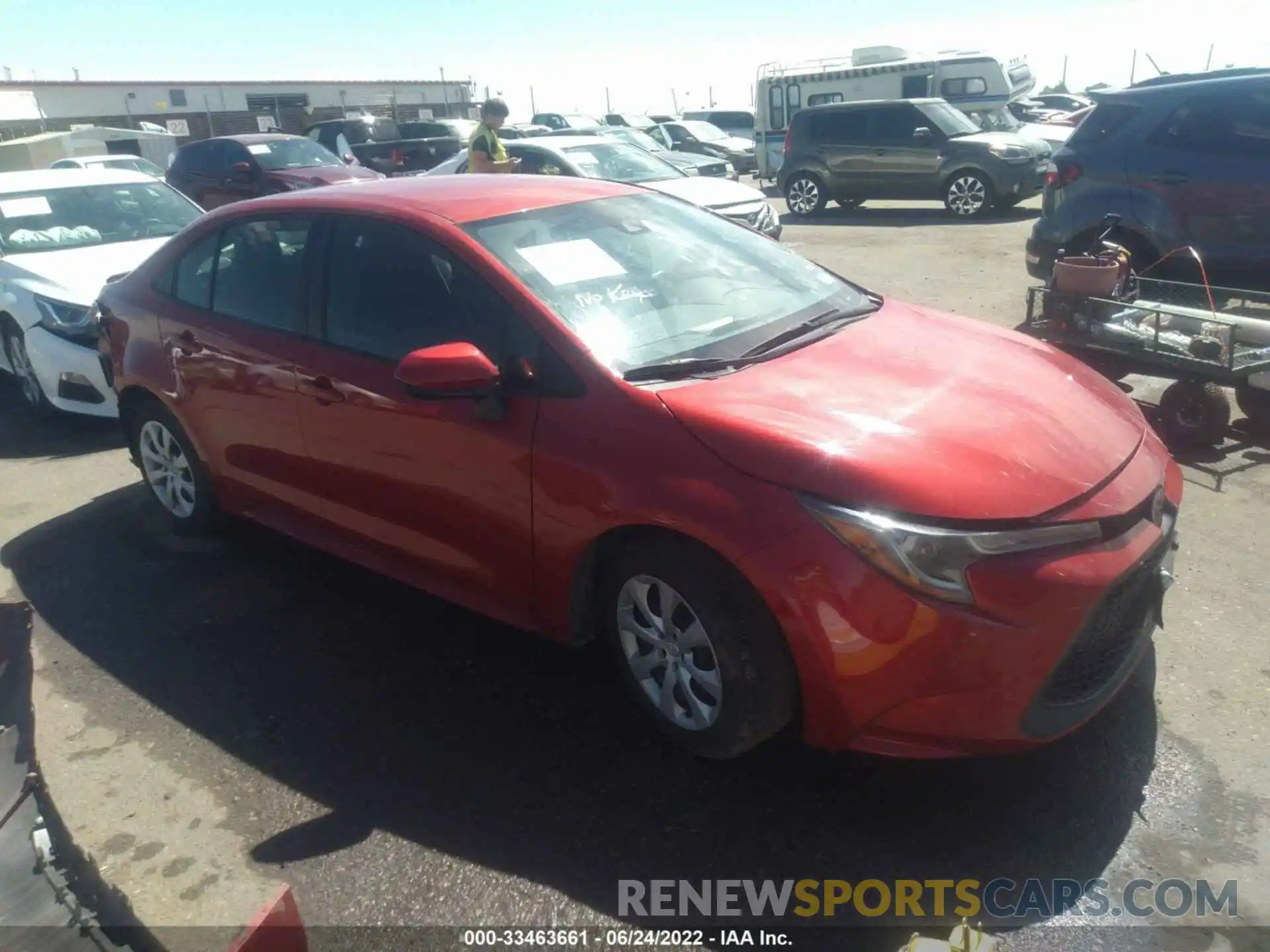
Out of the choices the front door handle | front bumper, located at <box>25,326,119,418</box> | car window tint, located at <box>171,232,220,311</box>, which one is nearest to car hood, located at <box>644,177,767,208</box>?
front bumper, located at <box>25,326,119,418</box>

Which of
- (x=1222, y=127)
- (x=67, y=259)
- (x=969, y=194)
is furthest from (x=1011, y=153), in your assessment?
(x=67, y=259)

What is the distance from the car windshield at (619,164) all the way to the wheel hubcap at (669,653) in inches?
338

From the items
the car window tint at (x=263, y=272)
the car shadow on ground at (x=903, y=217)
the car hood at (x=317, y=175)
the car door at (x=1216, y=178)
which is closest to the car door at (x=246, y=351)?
the car window tint at (x=263, y=272)

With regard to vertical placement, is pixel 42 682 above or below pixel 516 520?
below

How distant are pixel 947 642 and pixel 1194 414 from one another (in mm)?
3681

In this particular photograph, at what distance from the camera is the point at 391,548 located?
12.1 feet

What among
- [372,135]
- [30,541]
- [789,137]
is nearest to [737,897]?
[30,541]

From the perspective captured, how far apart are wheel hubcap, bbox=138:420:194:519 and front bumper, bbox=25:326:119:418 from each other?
153 centimetres

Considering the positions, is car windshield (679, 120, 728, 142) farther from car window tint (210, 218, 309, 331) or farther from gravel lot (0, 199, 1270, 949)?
gravel lot (0, 199, 1270, 949)

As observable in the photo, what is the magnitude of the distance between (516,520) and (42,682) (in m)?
1.99

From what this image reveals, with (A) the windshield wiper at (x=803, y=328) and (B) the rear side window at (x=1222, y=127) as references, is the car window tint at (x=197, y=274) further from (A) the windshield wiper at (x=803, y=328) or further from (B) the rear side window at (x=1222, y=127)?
(B) the rear side window at (x=1222, y=127)

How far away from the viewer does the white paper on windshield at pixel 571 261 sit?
334cm

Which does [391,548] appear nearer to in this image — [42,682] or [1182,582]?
[42,682]

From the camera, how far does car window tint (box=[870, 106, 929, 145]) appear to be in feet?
51.0
